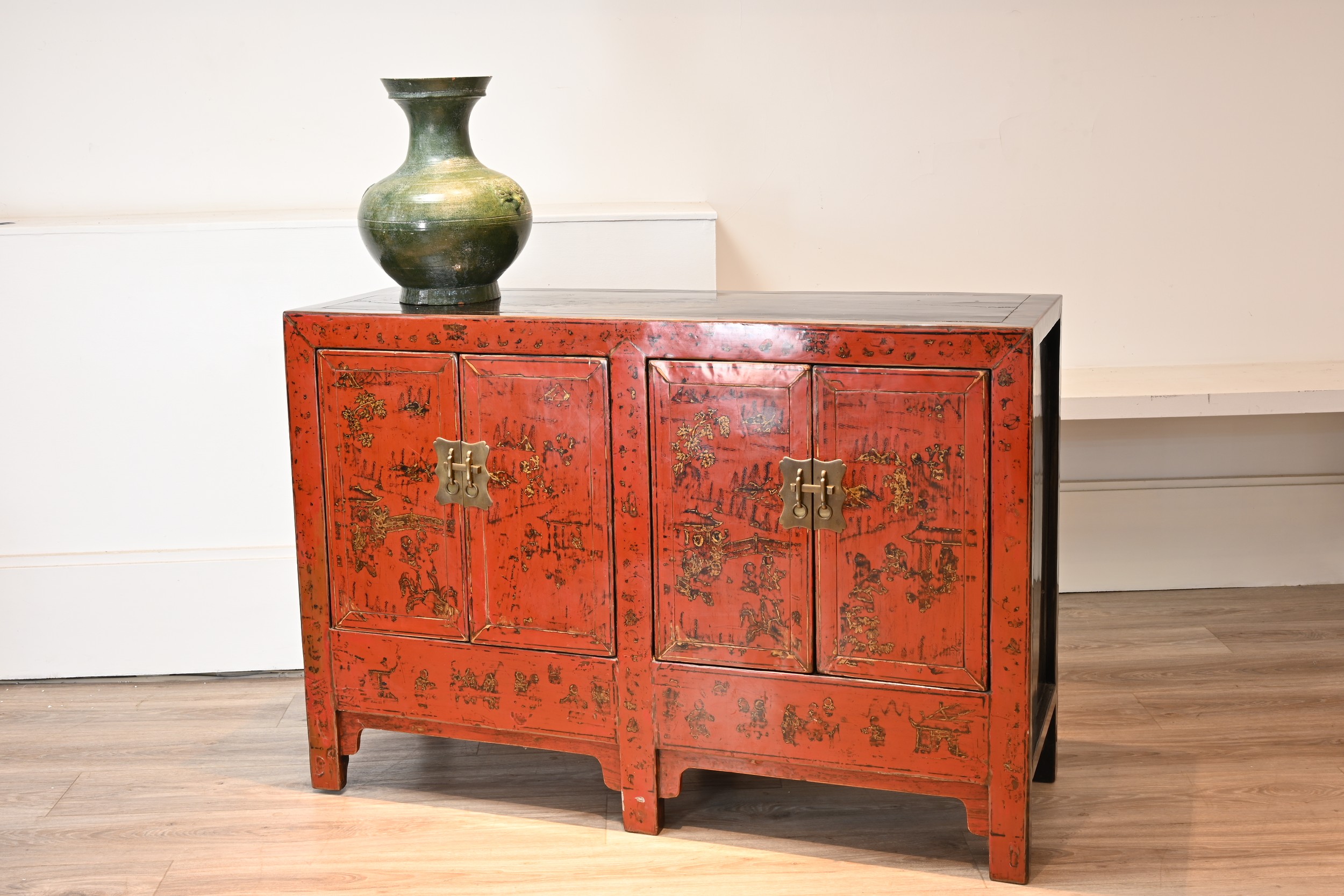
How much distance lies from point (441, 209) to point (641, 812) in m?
1.11

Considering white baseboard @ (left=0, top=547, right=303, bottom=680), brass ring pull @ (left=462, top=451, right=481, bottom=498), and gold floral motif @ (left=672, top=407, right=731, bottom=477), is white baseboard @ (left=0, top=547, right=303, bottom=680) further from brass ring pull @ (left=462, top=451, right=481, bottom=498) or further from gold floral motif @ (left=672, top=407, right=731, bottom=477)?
gold floral motif @ (left=672, top=407, right=731, bottom=477)

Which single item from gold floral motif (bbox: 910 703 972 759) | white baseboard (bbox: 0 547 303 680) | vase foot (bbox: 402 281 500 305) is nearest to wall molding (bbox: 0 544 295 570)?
white baseboard (bbox: 0 547 303 680)

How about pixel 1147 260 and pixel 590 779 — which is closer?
pixel 590 779

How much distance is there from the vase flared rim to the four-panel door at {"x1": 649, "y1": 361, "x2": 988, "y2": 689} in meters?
0.63

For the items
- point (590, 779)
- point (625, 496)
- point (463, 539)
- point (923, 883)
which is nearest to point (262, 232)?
point (463, 539)

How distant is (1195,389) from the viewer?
2953mm

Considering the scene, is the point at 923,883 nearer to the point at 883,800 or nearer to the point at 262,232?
the point at 883,800

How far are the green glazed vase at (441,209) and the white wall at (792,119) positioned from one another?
87 centimetres

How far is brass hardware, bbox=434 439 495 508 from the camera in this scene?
2195 millimetres

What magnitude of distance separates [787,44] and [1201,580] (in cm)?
177

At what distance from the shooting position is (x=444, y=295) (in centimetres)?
230

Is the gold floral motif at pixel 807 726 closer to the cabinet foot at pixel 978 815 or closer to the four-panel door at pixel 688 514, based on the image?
the four-panel door at pixel 688 514

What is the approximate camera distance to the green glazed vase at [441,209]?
2.21 metres

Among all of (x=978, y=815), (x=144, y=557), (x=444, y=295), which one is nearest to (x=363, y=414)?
(x=444, y=295)
